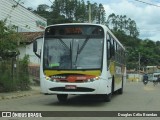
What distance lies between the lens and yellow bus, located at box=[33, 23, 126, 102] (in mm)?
17047

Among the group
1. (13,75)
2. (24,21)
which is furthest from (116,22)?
(13,75)

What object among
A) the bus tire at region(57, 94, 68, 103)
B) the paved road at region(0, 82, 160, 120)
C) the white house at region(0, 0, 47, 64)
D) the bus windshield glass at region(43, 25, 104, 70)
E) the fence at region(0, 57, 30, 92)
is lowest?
the paved road at region(0, 82, 160, 120)

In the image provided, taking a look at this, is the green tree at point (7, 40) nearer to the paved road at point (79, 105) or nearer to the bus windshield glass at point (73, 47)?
the paved road at point (79, 105)

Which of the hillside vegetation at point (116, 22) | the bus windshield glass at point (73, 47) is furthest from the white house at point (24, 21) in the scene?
the bus windshield glass at point (73, 47)

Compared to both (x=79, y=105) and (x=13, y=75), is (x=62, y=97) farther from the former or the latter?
(x=13, y=75)

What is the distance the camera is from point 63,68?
17.3m

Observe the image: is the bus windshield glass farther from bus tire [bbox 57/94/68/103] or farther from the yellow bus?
bus tire [bbox 57/94/68/103]

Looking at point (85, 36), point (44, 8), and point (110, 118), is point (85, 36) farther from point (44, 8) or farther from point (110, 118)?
point (44, 8)

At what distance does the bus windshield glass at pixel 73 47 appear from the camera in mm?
17344

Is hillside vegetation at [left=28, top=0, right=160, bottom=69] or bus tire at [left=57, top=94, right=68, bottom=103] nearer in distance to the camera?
bus tire at [left=57, top=94, right=68, bottom=103]

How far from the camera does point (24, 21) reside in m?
55.9

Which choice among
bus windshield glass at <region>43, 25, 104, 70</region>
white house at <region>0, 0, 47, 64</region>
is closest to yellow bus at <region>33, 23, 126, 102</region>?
bus windshield glass at <region>43, 25, 104, 70</region>

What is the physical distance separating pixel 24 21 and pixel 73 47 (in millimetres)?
39104

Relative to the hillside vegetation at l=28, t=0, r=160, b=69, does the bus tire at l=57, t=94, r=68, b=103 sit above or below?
below
